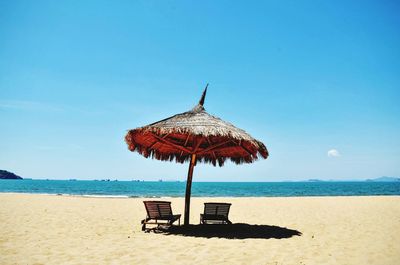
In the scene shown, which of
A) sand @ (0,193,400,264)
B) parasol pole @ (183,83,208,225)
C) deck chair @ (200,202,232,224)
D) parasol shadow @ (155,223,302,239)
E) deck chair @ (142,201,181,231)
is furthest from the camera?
parasol pole @ (183,83,208,225)

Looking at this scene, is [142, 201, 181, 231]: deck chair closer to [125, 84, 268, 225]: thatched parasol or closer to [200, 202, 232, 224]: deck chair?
[125, 84, 268, 225]: thatched parasol

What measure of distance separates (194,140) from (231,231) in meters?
2.63

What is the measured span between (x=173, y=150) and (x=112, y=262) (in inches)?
215

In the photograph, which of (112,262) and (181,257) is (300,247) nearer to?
(181,257)

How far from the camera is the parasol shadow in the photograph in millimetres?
6734

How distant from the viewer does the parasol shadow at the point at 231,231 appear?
22.1ft

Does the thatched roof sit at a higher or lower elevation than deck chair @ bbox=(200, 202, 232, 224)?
higher

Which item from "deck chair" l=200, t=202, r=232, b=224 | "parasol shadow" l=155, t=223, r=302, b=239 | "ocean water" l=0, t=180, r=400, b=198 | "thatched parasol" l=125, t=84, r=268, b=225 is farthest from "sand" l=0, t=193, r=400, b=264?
"ocean water" l=0, t=180, r=400, b=198

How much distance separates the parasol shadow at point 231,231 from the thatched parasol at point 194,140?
1.64 feet

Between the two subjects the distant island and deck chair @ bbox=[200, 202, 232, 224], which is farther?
the distant island

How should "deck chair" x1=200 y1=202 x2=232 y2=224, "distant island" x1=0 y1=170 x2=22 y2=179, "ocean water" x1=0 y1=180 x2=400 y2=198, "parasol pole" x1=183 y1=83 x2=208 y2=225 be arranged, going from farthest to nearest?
"distant island" x1=0 y1=170 x2=22 y2=179, "ocean water" x1=0 y1=180 x2=400 y2=198, "parasol pole" x1=183 y1=83 x2=208 y2=225, "deck chair" x1=200 y1=202 x2=232 y2=224

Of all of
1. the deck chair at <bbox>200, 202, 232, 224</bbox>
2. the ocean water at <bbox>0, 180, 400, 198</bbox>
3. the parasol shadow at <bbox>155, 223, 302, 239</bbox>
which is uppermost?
the deck chair at <bbox>200, 202, 232, 224</bbox>

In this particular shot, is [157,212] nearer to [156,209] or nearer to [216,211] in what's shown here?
[156,209]

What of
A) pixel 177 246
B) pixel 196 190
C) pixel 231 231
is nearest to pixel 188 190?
pixel 231 231
